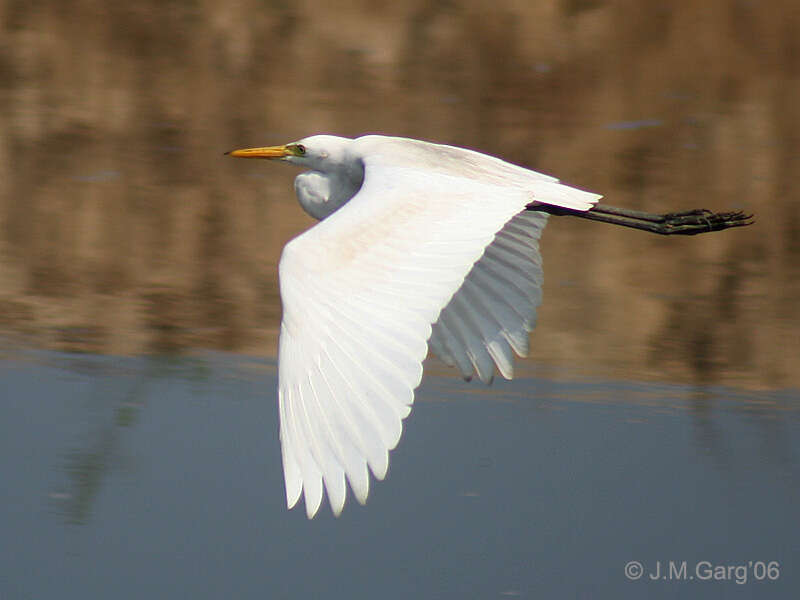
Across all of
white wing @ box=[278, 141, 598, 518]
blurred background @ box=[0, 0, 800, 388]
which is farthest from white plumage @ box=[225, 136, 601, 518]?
blurred background @ box=[0, 0, 800, 388]

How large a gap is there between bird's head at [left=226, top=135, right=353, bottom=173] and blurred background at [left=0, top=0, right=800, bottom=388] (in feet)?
3.32

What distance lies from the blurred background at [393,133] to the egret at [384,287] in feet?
4.05

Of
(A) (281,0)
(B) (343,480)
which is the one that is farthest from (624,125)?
(B) (343,480)

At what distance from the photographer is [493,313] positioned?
353cm

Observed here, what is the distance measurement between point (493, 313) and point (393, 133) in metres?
2.65

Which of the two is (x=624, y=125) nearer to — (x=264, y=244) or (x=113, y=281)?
(x=264, y=244)

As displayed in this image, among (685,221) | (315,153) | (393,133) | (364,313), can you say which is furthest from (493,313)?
(393,133)

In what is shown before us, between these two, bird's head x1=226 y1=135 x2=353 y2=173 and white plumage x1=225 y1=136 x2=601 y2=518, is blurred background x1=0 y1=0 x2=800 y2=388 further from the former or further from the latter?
white plumage x1=225 y1=136 x2=601 y2=518

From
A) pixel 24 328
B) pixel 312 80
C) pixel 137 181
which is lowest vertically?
pixel 24 328

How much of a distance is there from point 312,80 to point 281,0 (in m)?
0.62

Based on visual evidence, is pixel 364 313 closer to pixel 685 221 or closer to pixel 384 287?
pixel 384 287

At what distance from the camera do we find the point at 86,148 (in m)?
5.81

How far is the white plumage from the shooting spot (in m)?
2.36

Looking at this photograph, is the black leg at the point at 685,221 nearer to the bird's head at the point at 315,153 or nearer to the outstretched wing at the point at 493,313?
the outstretched wing at the point at 493,313
